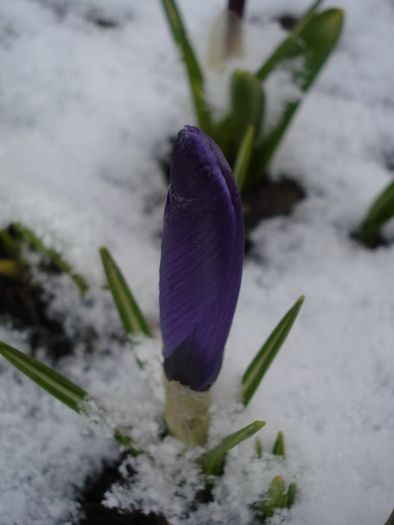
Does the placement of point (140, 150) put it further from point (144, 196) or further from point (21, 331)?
point (21, 331)

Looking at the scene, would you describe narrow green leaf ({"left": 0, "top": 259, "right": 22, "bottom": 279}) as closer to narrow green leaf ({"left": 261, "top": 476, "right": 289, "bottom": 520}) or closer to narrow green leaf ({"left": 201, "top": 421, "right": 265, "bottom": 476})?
narrow green leaf ({"left": 201, "top": 421, "right": 265, "bottom": 476})

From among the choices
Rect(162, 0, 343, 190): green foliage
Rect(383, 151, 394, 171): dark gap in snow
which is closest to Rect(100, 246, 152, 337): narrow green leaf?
Rect(162, 0, 343, 190): green foliage

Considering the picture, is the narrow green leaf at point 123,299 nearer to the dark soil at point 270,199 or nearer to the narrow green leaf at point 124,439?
the narrow green leaf at point 124,439

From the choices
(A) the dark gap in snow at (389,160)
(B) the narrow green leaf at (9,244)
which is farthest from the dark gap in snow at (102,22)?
(A) the dark gap in snow at (389,160)

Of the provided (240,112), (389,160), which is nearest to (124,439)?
(240,112)

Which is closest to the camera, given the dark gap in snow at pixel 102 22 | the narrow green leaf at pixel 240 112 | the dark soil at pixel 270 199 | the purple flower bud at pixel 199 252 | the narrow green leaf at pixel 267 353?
the purple flower bud at pixel 199 252

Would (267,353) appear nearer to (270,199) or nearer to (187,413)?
(187,413)
